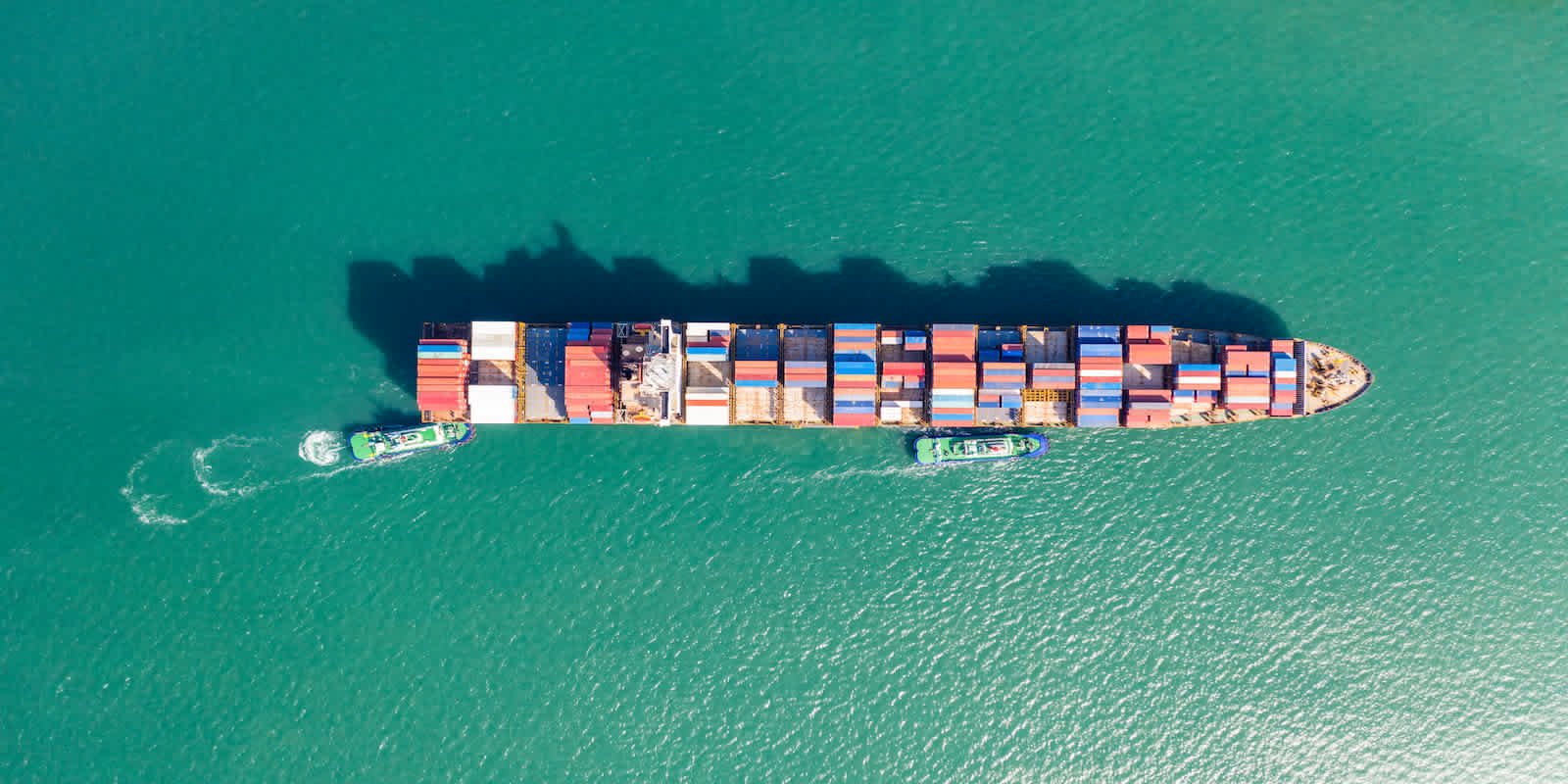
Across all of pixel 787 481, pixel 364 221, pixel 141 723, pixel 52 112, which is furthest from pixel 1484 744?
pixel 52 112

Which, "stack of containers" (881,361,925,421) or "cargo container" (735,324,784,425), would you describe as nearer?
"stack of containers" (881,361,925,421)

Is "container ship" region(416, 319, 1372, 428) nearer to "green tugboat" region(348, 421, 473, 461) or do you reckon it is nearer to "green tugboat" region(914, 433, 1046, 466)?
"green tugboat" region(914, 433, 1046, 466)

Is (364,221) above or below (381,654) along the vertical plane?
above

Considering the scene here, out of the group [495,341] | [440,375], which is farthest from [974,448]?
[440,375]

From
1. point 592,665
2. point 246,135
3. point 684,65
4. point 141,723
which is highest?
point 684,65

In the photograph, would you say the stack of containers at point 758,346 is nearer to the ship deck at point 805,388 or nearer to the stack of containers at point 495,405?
the ship deck at point 805,388

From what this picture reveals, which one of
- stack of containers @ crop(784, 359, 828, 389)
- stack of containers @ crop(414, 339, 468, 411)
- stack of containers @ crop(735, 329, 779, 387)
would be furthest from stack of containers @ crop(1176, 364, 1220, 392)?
stack of containers @ crop(414, 339, 468, 411)

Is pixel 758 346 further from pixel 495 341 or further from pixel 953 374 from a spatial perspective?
pixel 495 341

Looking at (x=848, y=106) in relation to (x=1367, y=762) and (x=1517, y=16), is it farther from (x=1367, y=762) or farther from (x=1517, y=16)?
(x=1367, y=762)
